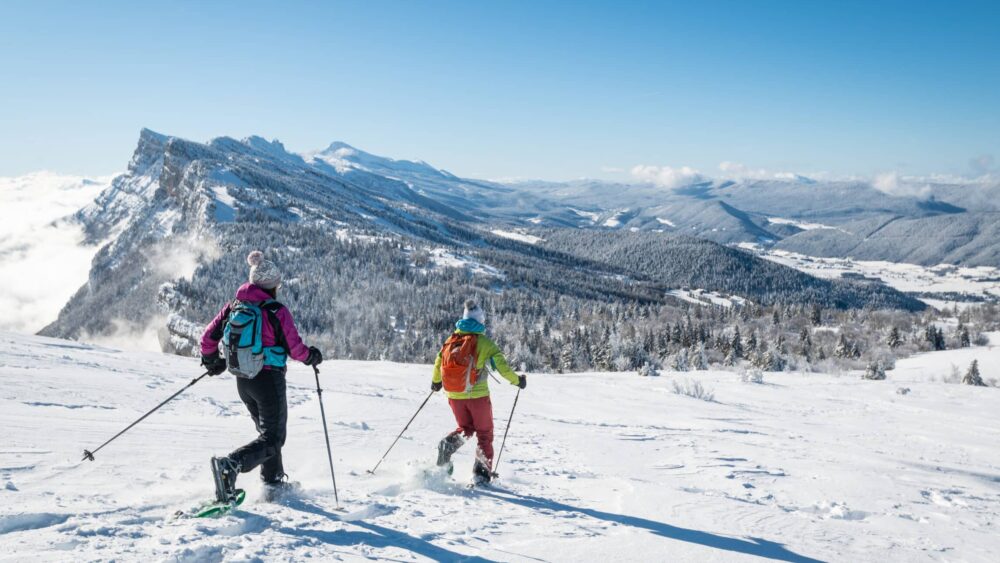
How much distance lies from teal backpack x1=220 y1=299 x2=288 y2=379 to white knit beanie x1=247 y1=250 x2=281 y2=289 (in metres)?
0.21

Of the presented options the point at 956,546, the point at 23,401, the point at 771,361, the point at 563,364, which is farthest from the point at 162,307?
the point at 956,546

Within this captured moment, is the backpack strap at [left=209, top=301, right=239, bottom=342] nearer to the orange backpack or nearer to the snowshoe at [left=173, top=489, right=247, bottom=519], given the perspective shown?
the snowshoe at [left=173, top=489, right=247, bottom=519]

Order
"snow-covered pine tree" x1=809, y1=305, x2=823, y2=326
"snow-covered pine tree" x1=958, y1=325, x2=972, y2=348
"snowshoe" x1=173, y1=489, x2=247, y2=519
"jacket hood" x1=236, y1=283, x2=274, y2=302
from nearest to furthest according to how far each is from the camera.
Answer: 1. "snowshoe" x1=173, y1=489, x2=247, y2=519
2. "jacket hood" x1=236, y1=283, x2=274, y2=302
3. "snow-covered pine tree" x1=958, y1=325, x2=972, y2=348
4. "snow-covered pine tree" x1=809, y1=305, x2=823, y2=326

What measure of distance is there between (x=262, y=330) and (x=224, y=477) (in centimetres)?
153

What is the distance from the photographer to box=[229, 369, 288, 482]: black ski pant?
605cm

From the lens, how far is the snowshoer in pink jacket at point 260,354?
5879 mm

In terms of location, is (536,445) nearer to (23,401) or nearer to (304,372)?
(23,401)

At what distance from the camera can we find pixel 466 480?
7859 mm

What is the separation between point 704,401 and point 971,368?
22707 mm

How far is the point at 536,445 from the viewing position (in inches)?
405

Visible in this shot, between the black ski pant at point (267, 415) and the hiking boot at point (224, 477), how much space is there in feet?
0.90

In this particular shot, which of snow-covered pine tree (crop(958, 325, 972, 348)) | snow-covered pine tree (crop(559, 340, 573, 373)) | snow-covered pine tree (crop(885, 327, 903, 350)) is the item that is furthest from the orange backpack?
snow-covered pine tree (crop(958, 325, 972, 348))

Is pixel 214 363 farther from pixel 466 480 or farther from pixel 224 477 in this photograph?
pixel 466 480

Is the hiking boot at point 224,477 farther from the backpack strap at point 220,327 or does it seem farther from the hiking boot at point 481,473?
the hiking boot at point 481,473
